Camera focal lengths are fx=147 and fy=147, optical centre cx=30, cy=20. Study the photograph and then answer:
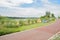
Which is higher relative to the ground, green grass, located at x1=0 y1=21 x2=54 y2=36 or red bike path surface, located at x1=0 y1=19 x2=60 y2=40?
green grass, located at x1=0 y1=21 x2=54 y2=36

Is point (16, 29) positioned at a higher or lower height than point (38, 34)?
higher

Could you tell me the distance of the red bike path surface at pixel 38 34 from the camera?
3.10m

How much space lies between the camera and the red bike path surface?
3.10 m

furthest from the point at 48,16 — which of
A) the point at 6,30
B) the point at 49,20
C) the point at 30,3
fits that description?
the point at 6,30

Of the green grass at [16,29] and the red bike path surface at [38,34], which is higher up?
the green grass at [16,29]

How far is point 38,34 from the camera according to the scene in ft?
10.5

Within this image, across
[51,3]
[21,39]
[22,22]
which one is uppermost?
[51,3]

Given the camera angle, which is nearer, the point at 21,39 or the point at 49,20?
the point at 21,39

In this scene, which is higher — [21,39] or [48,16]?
[48,16]

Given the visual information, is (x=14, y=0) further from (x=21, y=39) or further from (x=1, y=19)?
(x=21, y=39)

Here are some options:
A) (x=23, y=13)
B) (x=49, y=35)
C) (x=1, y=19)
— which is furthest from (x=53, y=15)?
(x=1, y=19)

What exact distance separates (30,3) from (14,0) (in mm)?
356

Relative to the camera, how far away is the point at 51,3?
3268mm

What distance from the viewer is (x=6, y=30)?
313 centimetres
